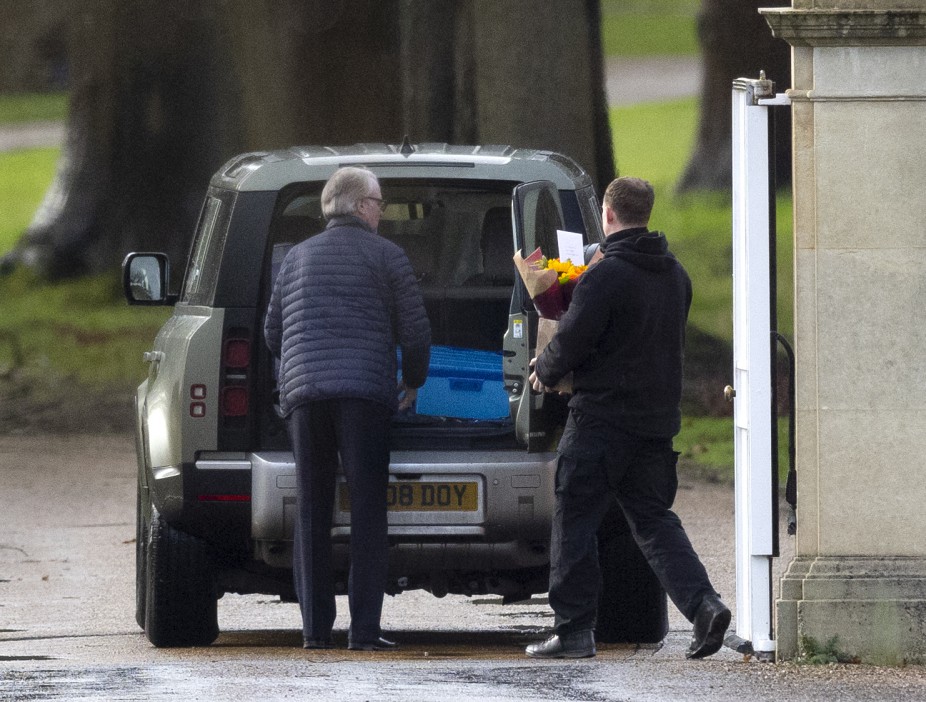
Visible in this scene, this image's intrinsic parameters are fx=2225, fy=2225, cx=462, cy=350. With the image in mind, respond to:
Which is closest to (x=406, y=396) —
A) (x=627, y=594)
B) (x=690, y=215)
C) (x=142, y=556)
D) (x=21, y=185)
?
(x=627, y=594)

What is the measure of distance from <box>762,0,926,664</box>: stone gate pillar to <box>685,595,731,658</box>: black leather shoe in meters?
0.20

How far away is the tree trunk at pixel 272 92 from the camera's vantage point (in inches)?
653

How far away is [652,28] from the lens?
151ft

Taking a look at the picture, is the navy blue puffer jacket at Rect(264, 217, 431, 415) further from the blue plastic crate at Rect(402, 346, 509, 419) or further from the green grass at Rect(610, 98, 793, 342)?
the green grass at Rect(610, 98, 793, 342)

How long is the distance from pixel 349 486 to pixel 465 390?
35.2 inches

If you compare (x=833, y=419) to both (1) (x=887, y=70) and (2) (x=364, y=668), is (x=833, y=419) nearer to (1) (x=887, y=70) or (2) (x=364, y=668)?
(1) (x=887, y=70)

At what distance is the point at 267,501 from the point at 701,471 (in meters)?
7.71

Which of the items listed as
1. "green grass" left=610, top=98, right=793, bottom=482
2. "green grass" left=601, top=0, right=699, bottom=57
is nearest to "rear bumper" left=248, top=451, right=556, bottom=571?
"green grass" left=610, top=98, right=793, bottom=482

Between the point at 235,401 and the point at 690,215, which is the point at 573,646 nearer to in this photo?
the point at 235,401

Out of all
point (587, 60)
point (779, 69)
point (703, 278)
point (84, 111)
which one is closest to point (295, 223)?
point (587, 60)

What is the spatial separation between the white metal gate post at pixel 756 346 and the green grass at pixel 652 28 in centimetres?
3389

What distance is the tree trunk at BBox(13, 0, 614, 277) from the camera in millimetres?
16594

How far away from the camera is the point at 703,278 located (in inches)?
1165

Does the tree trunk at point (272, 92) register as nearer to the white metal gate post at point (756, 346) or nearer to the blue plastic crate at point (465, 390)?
the blue plastic crate at point (465, 390)
